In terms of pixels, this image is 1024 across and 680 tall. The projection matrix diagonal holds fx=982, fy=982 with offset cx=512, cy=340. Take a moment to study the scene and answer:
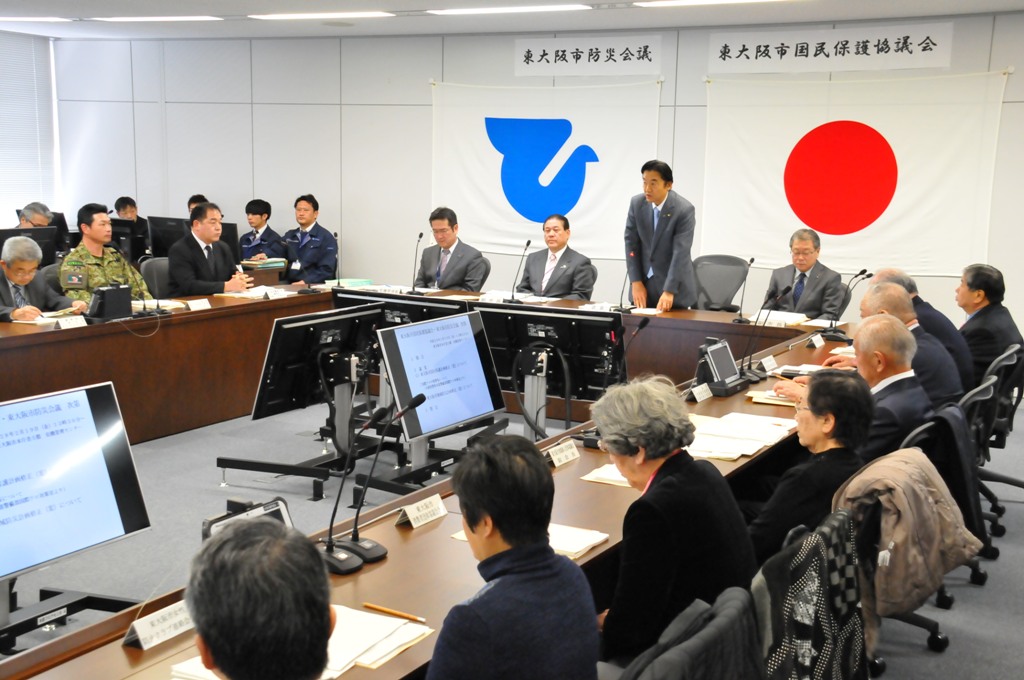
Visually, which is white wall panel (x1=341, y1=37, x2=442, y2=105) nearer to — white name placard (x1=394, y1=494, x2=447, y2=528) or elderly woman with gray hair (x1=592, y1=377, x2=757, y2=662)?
white name placard (x1=394, y1=494, x2=447, y2=528)

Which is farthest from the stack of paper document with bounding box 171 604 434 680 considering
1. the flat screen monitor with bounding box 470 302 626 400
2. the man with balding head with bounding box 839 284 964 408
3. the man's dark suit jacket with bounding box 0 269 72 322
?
the man's dark suit jacket with bounding box 0 269 72 322

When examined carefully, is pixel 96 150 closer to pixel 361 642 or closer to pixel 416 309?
pixel 416 309

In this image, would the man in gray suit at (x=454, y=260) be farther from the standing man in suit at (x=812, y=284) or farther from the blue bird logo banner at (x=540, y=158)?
the standing man in suit at (x=812, y=284)

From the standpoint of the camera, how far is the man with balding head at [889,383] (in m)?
3.33

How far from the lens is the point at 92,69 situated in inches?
416

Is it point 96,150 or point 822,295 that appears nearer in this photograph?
point 822,295

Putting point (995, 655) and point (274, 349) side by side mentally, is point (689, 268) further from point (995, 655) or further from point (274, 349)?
point (995, 655)

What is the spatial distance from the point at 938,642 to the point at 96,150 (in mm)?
10051

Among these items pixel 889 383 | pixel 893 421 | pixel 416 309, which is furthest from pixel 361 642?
pixel 416 309

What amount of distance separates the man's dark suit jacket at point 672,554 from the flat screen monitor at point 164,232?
7.22 metres

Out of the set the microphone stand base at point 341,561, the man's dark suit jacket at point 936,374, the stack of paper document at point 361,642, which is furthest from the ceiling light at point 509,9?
the stack of paper document at point 361,642

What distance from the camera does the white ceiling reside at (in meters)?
6.66

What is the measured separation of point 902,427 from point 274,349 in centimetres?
254

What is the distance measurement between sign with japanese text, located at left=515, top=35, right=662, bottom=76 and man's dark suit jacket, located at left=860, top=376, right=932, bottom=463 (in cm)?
517
